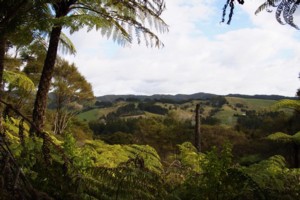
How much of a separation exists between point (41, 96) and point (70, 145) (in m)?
5.21

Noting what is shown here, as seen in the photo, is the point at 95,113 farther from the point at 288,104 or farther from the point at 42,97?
the point at 42,97

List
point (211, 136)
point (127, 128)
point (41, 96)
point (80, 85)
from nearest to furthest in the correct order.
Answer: point (41, 96) → point (80, 85) → point (211, 136) → point (127, 128)

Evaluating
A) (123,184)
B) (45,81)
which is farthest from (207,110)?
(123,184)

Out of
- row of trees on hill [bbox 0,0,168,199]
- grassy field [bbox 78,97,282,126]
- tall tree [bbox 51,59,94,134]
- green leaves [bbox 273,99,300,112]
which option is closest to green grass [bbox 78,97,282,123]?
grassy field [bbox 78,97,282,126]

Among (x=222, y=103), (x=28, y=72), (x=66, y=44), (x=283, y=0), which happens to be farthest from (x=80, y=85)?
(x=222, y=103)

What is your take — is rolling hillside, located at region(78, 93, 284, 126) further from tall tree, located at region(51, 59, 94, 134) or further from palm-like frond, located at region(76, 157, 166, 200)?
palm-like frond, located at region(76, 157, 166, 200)

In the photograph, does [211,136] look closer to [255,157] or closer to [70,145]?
[255,157]

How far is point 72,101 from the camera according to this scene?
3209cm

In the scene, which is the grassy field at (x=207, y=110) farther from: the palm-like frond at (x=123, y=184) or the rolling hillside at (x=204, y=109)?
the palm-like frond at (x=123, y=184)

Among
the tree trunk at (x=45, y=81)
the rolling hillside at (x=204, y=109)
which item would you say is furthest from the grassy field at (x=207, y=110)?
the tree trunk at (x=45, y=81)

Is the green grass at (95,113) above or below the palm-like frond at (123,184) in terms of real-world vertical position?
below

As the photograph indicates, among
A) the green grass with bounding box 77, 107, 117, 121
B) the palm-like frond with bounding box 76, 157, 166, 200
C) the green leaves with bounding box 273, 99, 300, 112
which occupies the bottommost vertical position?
the green grass with bounding box 77, 107, 117, 121

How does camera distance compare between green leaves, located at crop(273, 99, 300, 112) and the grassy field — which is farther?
the grassy field

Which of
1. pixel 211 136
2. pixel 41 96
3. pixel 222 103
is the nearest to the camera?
pixel 41 96
